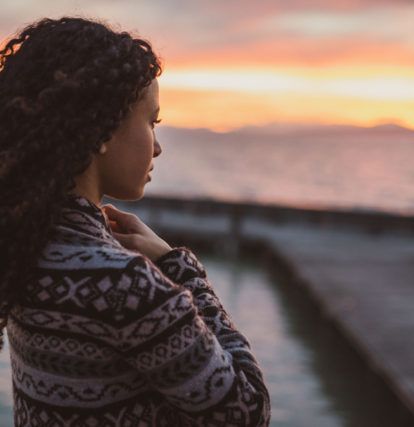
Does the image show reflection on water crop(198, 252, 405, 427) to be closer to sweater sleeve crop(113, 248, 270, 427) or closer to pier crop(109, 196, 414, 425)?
pier crop(109, 196, 414, 425)

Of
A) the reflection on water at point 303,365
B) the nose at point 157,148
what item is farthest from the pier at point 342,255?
the nose at point 157,148

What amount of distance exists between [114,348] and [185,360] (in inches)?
4.3

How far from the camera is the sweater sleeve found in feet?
4.66

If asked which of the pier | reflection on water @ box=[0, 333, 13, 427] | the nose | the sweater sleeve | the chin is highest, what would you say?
the nose

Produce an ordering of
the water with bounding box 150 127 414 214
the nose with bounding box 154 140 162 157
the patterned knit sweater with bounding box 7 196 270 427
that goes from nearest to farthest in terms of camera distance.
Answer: the patterned knit sweater with bounding box 7 196 270 427 → the nose with bounding box 154 140 162 157 → the water with bounding box 150 127 414 214

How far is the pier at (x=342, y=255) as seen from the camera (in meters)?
8.33

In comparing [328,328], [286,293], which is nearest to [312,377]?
[328,328]

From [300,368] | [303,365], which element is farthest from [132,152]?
[303,365]

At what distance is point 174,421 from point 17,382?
0.89ft

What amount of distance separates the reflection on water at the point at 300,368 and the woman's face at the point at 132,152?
564 cm

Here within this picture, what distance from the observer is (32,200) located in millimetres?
1458

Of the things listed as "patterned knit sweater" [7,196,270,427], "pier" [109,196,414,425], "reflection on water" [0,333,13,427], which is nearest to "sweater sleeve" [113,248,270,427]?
"patterned knit sweater" [7,196,270,427]

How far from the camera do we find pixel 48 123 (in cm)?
147

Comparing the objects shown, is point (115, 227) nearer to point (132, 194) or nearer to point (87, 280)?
point (132, 194)
